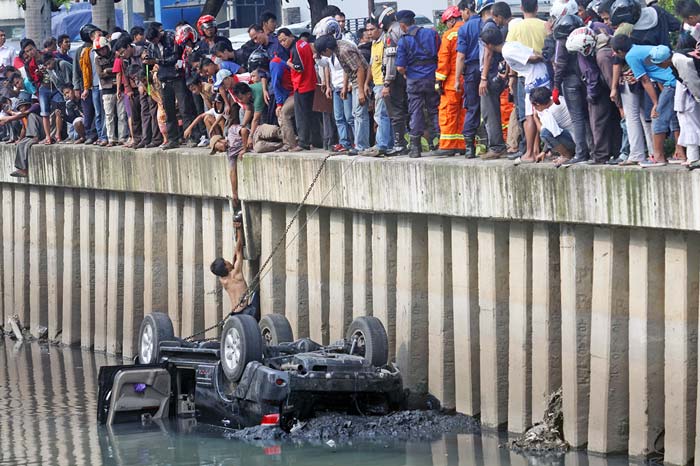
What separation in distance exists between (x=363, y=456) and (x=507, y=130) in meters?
4.30

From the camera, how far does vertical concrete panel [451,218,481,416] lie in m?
17.8

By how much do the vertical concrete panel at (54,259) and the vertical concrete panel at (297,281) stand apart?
7.06 m

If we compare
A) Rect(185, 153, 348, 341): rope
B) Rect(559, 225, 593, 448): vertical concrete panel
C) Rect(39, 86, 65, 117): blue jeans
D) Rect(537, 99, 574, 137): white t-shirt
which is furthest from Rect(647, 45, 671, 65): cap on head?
Rect(39, 86, 65, 117): blue jeans

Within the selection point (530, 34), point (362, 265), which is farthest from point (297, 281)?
point (530, 34)

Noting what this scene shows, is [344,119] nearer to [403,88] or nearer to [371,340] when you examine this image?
[403,88]

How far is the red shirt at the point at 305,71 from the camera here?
69.8 ft

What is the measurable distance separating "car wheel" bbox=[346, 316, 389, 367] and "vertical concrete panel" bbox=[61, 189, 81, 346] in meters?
9.53

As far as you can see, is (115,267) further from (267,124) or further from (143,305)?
(267,124)

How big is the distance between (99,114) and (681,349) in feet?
44.3

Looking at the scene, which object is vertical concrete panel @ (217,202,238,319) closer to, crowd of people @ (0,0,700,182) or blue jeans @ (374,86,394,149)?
crowd of people @ (0,0,700,182)

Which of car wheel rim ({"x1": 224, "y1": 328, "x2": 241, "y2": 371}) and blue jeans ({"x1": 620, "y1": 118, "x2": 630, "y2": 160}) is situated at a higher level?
blue jeans ({"x1": 620, "y1": 118, "x2": 630, "y2": 160})

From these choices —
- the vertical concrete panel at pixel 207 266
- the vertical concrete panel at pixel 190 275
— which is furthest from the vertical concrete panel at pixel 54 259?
the vertical concrete panel at pixel 207 266

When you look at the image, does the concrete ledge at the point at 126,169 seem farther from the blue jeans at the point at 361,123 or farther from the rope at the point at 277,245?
the blue jeans at the point at 361,123

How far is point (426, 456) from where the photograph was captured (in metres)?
16.8
